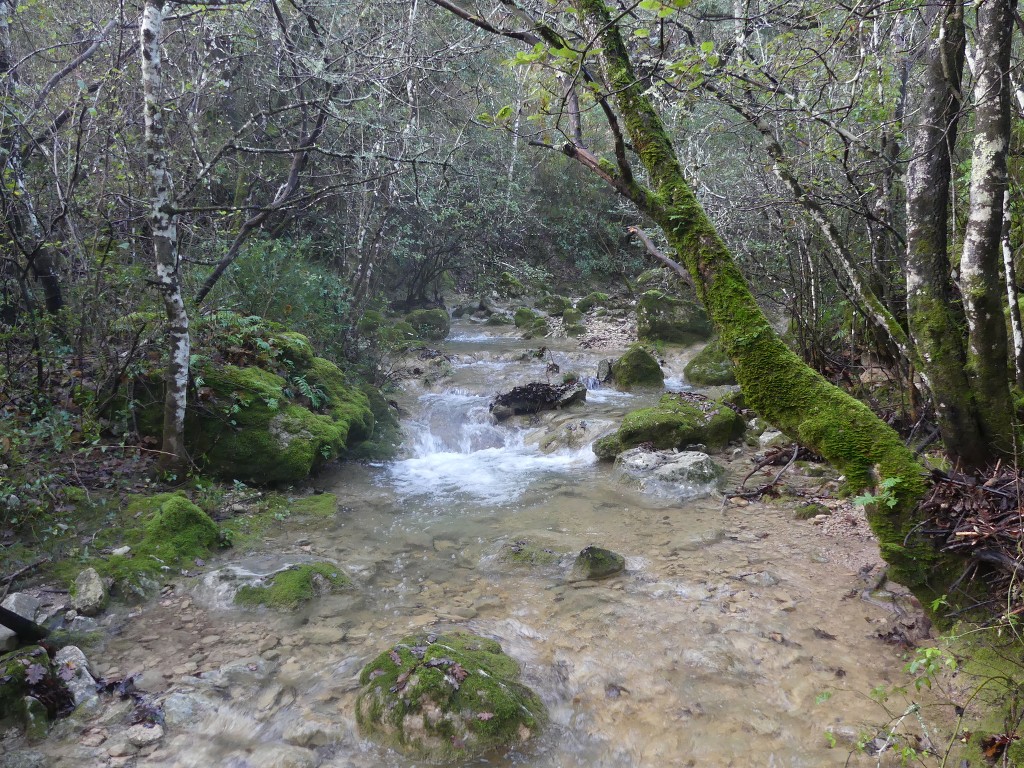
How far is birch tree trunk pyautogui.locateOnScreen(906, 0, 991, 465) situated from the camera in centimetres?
338

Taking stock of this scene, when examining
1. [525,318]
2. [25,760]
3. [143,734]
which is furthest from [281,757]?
[525,318]

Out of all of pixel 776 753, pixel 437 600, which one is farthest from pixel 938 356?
pixel 437 600

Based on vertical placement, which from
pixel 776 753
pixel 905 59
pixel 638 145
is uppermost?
pixel 905 59

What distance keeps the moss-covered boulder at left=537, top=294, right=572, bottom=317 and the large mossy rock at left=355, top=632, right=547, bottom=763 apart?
18.3m

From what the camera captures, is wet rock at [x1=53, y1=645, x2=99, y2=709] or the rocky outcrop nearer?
wet rock at [x1=53, y1=645, x2=99, y2=709]

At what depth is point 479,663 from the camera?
367cm

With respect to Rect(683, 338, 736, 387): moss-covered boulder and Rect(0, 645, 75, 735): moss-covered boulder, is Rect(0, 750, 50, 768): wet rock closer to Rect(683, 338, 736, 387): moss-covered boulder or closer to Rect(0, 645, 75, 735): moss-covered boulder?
Rect(0, 645, 75, 735): moss-covered boulder

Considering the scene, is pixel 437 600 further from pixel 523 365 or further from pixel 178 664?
pixel 523 365

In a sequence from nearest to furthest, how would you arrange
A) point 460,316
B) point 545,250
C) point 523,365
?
point 523,365 → point 460,316 → point 545,250

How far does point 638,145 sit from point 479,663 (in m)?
3.33

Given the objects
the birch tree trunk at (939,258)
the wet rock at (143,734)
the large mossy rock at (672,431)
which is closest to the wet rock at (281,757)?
the wet rock at (143,734)

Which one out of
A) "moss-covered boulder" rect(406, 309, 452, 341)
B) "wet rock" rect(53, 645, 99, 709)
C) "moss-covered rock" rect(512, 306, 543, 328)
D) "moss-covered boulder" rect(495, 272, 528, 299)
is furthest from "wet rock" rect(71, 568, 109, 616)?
"moss-covered boulder" rect(495, 272, 528, 299)

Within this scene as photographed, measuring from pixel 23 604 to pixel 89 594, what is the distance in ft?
1.28

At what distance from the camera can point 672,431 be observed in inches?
340
